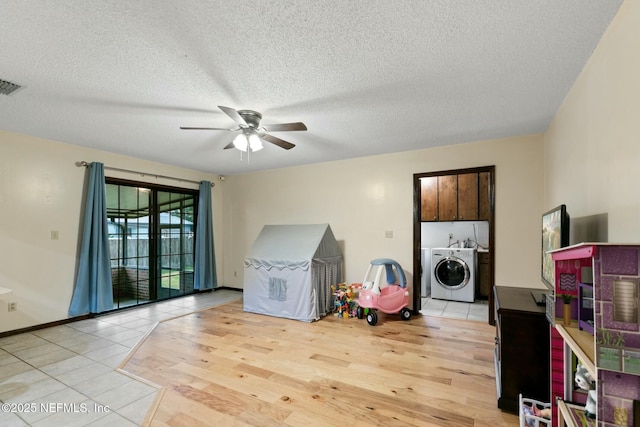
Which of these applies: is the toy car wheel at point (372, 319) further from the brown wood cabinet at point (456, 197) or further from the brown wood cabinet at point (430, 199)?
the brown wood cabinet at point (430, 199)

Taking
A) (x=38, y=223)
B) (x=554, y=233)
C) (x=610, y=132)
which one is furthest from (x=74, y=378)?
(x=610, y=132)

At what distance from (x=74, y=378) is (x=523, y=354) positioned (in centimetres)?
355

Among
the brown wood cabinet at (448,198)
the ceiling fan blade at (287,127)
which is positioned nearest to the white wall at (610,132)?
the ceiling fan blade at (287,127)

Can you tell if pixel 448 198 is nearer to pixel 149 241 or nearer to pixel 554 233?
pixel 554 233

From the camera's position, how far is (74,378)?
253cm

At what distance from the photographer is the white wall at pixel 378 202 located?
3701 mm

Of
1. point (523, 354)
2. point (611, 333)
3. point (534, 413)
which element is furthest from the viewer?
point (523, 354)

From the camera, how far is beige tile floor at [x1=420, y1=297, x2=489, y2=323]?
4.30 metres

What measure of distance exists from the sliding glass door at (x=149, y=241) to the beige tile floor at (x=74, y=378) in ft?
2.86

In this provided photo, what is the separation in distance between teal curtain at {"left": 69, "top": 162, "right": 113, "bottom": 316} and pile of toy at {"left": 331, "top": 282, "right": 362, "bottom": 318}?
3284 mm

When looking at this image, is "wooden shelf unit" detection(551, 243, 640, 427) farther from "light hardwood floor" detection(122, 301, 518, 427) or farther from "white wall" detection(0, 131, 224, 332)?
"white wall" detection(0, 131, 224, 332)

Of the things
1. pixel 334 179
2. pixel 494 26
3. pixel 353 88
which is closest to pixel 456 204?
pixel 334 179

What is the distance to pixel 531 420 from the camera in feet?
5.80

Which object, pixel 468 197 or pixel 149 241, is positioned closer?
pixel 468 197
